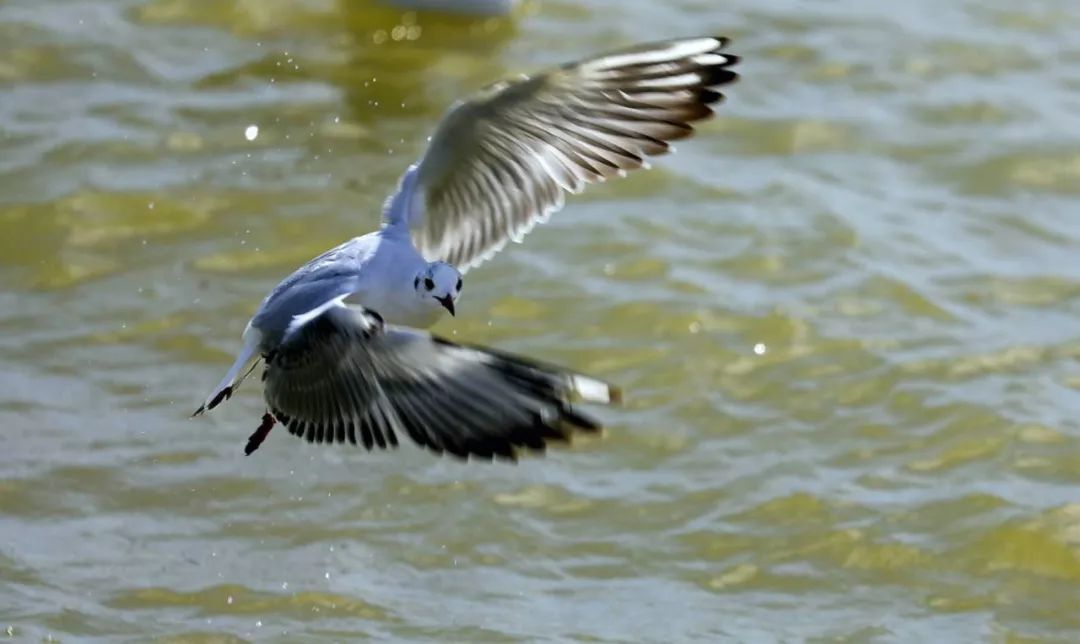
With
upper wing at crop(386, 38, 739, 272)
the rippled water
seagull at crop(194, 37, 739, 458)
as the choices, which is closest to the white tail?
seagull at crop(194, 37, 739, 458)

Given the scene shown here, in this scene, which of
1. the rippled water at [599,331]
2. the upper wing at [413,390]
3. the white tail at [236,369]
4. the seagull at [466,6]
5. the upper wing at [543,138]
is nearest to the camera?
the upper wing at [413,390]

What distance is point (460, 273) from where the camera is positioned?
4809 mm

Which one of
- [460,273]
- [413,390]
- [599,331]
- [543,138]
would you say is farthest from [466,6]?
[413,390]

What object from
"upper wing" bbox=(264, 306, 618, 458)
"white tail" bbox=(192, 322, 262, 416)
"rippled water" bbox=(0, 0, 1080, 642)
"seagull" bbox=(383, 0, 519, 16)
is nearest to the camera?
"upper wing" bbox=(264, 306, 618, 458)

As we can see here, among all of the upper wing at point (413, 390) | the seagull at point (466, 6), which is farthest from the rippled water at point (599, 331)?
the upper wing at point (413, 390)

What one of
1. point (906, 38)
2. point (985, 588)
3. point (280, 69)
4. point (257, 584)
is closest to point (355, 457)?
point (257, 584)

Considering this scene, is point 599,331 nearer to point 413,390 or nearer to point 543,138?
point 543,138

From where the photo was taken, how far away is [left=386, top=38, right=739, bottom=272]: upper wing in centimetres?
485

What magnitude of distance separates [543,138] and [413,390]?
1.22 metres

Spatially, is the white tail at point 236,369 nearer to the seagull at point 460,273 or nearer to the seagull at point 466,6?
the seagull at point 460,273

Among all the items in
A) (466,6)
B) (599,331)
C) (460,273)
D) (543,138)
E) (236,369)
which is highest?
(543,138)

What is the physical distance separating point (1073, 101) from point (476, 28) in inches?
122

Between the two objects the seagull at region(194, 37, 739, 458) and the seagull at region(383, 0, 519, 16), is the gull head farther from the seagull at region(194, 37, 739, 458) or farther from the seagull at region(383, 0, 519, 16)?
the seagull at region(383, 0, 519, 16)

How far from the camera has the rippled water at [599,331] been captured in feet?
17.5
